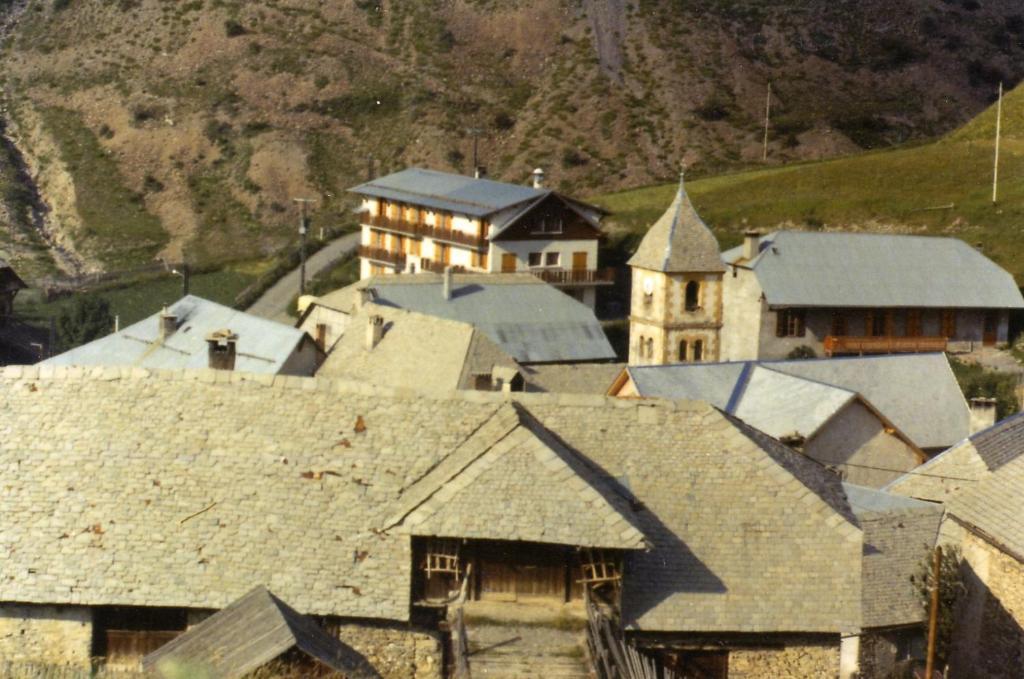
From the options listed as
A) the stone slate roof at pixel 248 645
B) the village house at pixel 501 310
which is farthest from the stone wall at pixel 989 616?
the village house at pixel 501 310

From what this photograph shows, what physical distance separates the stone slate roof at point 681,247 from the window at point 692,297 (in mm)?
607

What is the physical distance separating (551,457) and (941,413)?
102 ft

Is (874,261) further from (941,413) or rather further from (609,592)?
(609,592)

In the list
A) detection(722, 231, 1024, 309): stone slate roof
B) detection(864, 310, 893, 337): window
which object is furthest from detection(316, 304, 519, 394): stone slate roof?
detection(864, 310, 893, 337): window

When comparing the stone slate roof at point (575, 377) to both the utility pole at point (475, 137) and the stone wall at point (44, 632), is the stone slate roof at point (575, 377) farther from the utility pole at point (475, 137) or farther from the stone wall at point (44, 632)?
the utility pole at point (475, 137)

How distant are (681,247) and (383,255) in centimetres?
2949

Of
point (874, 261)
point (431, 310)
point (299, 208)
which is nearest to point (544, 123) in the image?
point (299, 208)

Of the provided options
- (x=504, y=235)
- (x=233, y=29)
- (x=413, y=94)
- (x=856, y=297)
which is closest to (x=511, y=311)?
(x=856, y=297)

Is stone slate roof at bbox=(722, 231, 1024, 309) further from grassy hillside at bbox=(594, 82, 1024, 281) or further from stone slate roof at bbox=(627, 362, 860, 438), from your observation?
stone slate roof at bbox=(627, 362, 860, 438)

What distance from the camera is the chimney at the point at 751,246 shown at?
260 feet

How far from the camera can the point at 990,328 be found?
80500 mm

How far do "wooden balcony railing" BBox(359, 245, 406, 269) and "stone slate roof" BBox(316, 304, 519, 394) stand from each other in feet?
136

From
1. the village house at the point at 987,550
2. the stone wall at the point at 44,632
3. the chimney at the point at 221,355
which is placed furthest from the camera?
the chimney at the point at 221,355

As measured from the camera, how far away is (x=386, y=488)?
95.3ft
